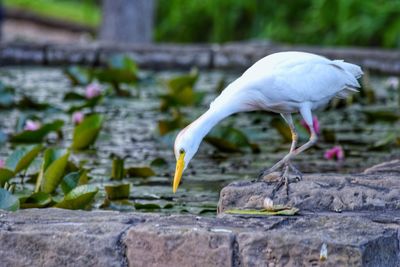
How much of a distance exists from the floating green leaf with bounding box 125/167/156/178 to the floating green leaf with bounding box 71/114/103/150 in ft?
2.11

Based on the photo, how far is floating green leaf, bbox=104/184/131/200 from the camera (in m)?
4.79

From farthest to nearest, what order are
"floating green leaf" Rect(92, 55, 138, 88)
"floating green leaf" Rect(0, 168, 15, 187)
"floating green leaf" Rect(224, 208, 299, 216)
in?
"floating green leaf" Rect(92, 55, 138, 88), "floating green leaf" Rect(0, 168, 15, 187), "floating green leaf" Rect(224, 208, 299, 216)

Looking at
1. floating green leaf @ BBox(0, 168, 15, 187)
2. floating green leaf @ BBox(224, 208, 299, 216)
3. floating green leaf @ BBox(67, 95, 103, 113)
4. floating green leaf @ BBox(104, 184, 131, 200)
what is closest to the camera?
floating green leaf @ BBox(224, 208, 299, 216)

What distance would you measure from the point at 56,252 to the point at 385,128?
4.21m

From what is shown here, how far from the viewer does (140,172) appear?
5422 millimetres

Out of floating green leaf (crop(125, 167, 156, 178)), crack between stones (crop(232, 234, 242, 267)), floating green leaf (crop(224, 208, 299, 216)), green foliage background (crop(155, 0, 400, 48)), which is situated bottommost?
crack between stones (crop(232, 234, 242, 267))

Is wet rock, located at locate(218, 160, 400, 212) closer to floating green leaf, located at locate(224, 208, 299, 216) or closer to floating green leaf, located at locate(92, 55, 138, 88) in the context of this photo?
floating green leaf, located at locate(224, 208, 299, 216)

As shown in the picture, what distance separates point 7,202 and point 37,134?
2.09 m

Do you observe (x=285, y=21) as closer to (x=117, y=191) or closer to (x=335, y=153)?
(x=335, y=153)

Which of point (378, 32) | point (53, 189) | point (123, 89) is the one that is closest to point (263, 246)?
point (53, 189)

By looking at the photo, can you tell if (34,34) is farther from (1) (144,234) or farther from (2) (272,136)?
(1) (144,234)

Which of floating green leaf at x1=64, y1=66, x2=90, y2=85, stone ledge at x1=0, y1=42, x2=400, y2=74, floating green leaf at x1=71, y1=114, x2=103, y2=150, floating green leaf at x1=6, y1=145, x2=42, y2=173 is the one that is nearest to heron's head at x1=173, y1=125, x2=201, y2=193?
floating green leaf at x1=6, y1=145, x2=42, y2=173

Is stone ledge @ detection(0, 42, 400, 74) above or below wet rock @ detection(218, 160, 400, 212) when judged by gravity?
above

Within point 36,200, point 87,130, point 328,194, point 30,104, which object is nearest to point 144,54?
point 30,104
